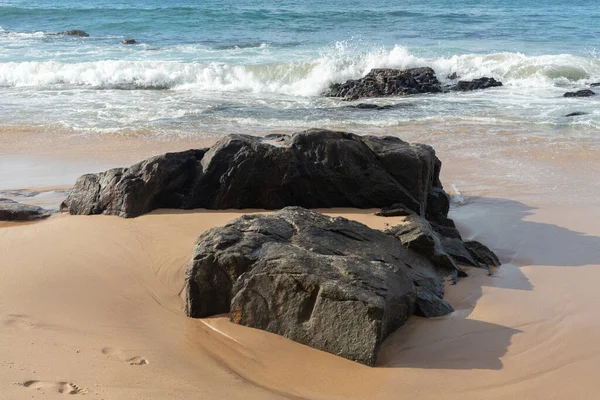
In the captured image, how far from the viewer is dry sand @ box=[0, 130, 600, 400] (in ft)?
11.9

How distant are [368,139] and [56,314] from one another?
11.9 feet

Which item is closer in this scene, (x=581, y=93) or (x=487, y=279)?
(x=487, y=279)

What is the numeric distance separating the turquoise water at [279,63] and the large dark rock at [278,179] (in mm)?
4919

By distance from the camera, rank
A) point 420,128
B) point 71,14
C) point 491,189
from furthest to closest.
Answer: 1. point 71,14
2. point 420,128
3. point 491,189

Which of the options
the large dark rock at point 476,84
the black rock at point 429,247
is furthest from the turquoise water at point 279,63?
the black rock at point 429,247

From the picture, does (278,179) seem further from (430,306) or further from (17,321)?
(17,321)

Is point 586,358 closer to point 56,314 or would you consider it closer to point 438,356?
point 438,356

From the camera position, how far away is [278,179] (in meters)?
6.48

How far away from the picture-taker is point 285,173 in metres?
6.46

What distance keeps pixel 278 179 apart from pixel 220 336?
2525 millimetres

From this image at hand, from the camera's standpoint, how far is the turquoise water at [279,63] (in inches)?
507

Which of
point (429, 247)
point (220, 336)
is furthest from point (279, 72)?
point (220, 336)

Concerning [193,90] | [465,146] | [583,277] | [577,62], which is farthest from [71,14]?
[583,277]

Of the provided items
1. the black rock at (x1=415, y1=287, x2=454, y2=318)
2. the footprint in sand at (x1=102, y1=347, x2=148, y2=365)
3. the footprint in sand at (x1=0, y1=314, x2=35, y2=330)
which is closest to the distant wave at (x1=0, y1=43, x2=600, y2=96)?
the black rock at (x1=415, y1=287, x2=454, y2=318)
